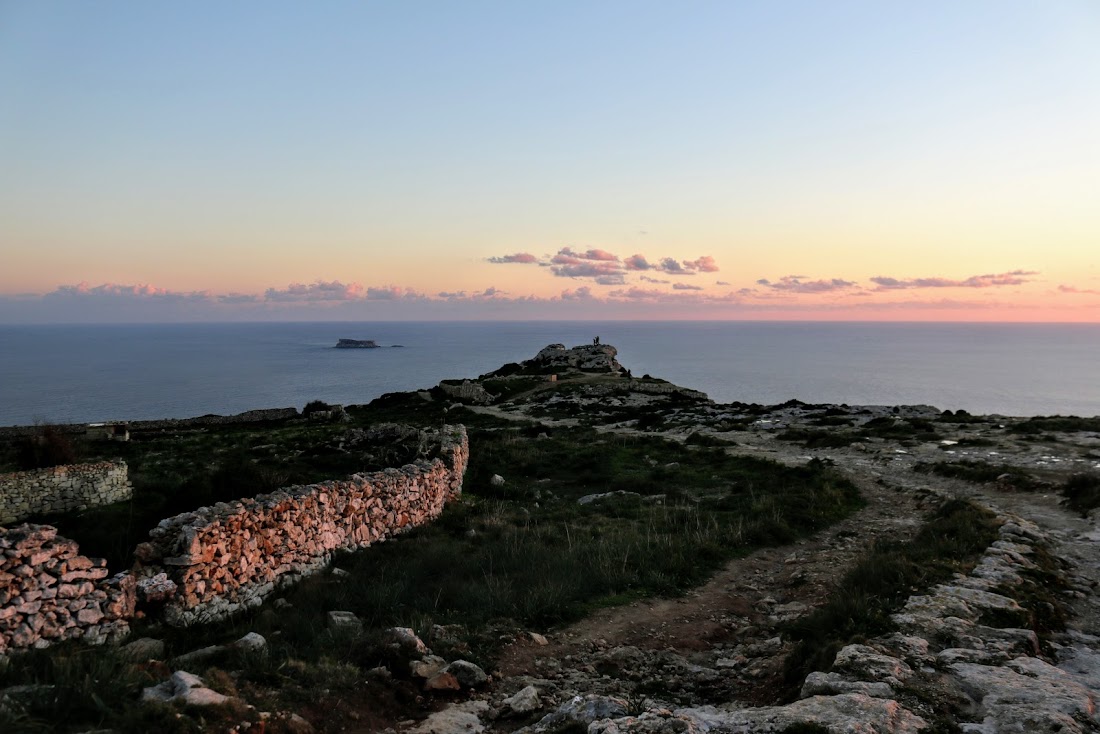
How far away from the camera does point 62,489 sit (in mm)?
17234

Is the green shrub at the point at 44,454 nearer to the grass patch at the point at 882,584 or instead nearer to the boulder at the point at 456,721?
the boulder at the point at 456,721

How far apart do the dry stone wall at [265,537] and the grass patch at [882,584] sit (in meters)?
7.85

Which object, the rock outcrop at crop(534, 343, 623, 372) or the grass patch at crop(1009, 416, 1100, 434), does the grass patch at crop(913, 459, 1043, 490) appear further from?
the rock outcrop at crop(534, 343, 623, 372)

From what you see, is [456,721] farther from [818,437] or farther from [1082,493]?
[818,437]

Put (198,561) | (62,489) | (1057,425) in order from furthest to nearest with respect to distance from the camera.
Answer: (1057,425) < (62,489) < (198,561)

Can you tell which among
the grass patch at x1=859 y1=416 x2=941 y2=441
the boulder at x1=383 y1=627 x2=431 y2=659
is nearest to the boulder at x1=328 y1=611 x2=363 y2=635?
the boulder at x1=383 y1=627 x2=431 y2=659

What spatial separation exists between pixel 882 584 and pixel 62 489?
67.2 feet

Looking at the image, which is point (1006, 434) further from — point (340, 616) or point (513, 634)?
point (340, 616)

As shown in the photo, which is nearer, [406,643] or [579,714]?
[579,714]

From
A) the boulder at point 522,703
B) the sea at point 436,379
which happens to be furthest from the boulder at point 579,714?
the sea at point 436,379

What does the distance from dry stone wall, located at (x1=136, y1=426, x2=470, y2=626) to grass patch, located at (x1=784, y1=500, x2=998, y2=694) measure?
785 centimetres

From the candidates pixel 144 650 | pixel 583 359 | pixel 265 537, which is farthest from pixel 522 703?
pixel 583 359

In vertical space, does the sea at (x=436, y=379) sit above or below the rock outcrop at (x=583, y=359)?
below

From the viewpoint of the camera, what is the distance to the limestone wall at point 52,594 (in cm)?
684
